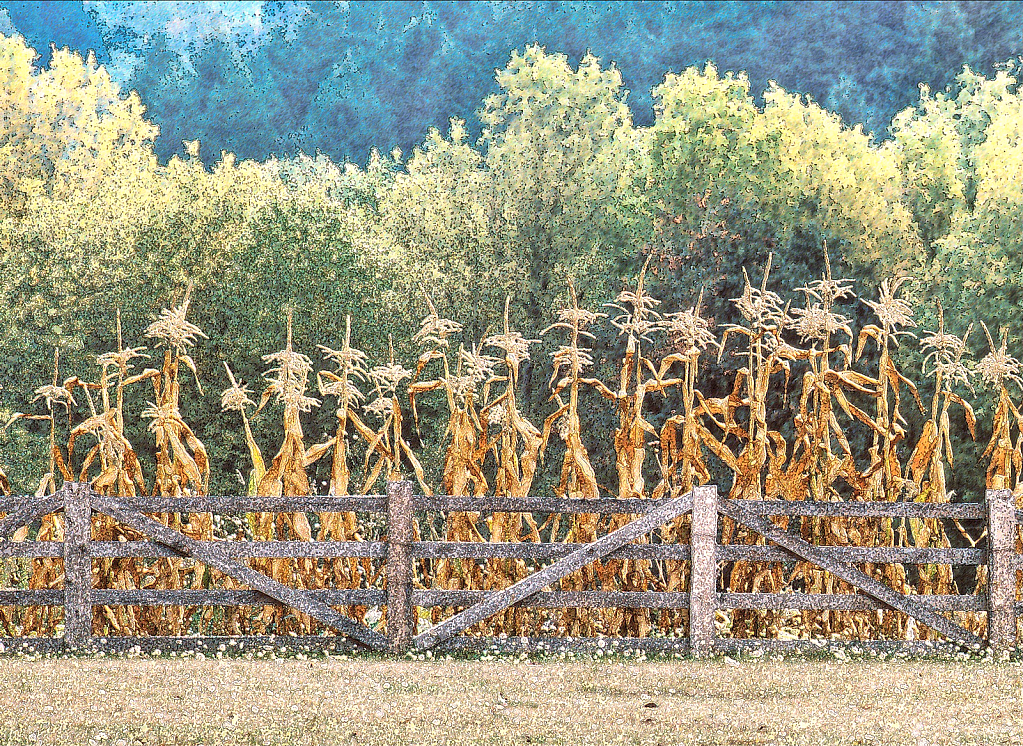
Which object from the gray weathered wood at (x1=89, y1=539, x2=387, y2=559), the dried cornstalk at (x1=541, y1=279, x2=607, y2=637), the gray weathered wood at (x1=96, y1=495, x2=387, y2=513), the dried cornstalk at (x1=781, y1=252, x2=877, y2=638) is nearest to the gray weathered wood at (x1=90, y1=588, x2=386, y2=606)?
the gray weathered wood at (x1=89, y1=539, x2=387, y2=559)

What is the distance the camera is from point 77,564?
709cm

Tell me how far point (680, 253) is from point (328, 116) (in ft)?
37.3

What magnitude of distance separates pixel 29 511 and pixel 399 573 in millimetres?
2207

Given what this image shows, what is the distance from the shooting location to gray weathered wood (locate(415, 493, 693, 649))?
709 cm

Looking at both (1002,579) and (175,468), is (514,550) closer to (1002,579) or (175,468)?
(175,468)

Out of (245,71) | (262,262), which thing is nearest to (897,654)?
(262,262)

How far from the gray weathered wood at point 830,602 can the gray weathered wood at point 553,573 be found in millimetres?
602

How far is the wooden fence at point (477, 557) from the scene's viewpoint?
23.1 ft

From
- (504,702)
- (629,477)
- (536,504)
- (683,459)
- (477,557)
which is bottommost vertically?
(504,702)

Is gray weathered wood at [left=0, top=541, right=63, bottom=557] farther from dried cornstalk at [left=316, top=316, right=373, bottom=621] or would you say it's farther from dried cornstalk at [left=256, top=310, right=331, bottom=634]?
dried cornstalk at [left=316, top=316, right=373, bottom=621]

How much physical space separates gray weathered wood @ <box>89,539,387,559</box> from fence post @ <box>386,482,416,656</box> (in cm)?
9

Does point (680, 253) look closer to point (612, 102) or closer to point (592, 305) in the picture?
point (592, 305)

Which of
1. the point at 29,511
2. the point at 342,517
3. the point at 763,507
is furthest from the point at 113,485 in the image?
the point at 763,507

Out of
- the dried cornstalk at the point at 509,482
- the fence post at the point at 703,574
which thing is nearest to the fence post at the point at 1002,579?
the fence post at the point at 703,574
